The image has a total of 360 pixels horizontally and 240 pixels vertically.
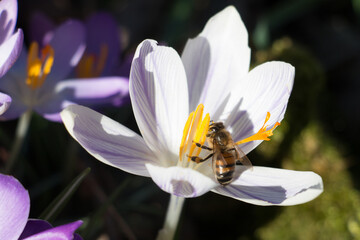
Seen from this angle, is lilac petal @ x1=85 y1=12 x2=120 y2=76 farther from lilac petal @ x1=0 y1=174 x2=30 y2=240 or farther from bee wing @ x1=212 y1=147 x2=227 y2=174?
lilac petal @ x1=0 y1=174 x2=30 y2=240

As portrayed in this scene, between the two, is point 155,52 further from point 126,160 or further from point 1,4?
point 1,4

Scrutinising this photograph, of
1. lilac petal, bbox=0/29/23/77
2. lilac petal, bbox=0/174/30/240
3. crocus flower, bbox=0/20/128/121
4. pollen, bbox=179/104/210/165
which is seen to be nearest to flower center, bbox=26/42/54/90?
crocus flower, bbox=0/20/128/121

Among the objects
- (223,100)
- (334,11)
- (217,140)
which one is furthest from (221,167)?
(334,11)

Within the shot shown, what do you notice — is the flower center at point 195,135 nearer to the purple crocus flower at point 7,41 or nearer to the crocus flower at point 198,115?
the crocus flower at point 198,115

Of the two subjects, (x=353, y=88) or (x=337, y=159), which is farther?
(x=353, y=88)

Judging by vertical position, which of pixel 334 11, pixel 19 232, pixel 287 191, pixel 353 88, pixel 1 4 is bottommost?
pixel 353 88

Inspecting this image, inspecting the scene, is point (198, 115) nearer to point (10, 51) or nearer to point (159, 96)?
point (159, 96)

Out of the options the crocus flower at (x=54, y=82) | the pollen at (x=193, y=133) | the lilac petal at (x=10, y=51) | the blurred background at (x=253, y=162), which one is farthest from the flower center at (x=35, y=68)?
the pollen at (x=193, y=133)
